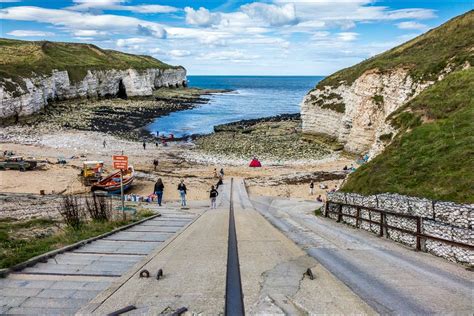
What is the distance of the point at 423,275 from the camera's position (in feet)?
33.4

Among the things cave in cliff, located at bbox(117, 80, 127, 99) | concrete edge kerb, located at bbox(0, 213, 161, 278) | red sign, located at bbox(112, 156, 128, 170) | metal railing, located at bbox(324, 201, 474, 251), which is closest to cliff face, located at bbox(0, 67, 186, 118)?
cave in cliff, located at bbox(117, 80, 127, 99)

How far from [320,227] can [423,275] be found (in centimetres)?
910

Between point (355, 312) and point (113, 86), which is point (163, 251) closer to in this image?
point (355, 312)

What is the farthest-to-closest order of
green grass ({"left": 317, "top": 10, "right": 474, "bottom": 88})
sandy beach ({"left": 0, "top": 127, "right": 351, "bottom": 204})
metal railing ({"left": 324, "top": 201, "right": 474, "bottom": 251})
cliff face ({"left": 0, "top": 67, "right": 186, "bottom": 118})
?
cliff face ({"left": 0, "top": 67, "right": 186, "bottom": 118}) < green grass ({"left": 317, "top": 10, "right": 474, "bottom": 88}) < sandy beach ({"left": 0, "top": 127, "right": 351, "bottom": 204}) < metal railing ({"left": 324, "top": 201, "right": 474, "bottom": 251})

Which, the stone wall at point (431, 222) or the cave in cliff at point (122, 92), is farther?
the cave in cliff at point (122, 92)

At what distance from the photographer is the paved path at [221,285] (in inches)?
283

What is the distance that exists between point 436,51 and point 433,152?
38.3 metres

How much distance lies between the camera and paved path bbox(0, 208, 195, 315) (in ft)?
23.3

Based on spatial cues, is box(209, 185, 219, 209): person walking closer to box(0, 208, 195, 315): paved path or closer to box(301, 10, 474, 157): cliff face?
box(0, 208, 195, 315): paved path

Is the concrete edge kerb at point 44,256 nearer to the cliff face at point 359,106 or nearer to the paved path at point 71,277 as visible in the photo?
the paved path at point 71,277

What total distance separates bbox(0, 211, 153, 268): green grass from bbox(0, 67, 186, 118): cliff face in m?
60.2

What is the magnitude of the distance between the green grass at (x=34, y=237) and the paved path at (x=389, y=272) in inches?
286

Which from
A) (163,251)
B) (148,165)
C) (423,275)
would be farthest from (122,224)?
(148,165)

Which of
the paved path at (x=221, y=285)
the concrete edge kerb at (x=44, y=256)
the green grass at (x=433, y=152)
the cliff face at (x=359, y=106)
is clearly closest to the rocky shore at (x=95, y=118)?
the cliff face at (x=359, y=106)
